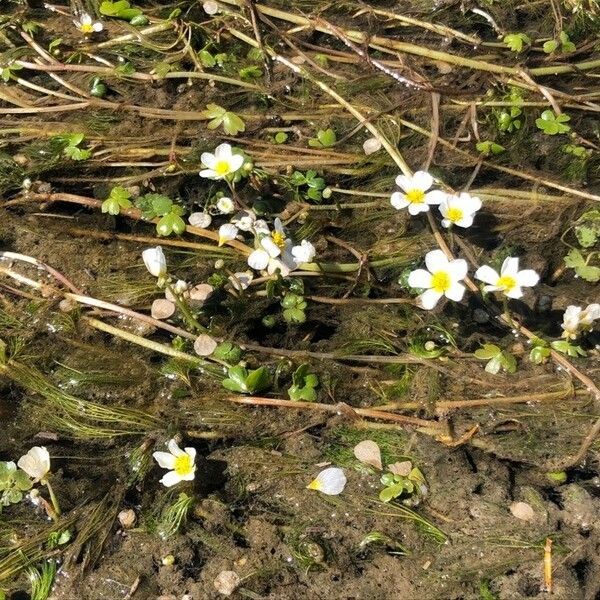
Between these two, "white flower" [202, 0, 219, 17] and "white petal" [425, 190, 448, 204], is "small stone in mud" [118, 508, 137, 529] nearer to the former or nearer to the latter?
"white petal" [425, 190, 448, 204]

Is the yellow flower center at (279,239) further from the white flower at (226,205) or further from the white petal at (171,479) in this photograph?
the white petal at (171,479)

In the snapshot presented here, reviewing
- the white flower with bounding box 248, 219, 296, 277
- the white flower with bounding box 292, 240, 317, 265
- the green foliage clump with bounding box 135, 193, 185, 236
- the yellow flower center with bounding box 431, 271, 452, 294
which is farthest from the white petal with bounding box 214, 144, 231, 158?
the yellow flower center with bounding box 431, 271, 452, 294

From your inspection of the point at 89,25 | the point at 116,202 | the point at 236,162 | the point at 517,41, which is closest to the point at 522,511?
the point at 236,162

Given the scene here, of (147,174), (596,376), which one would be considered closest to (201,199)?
(147,174)

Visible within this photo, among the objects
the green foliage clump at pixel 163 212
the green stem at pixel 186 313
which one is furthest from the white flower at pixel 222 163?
the green stem at pixel 186 313

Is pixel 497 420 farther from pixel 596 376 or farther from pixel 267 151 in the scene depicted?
pixel 267 151
